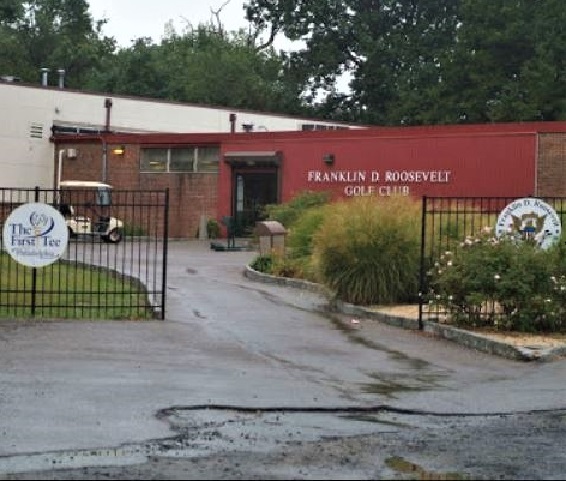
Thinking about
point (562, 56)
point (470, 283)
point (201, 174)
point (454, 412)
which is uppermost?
point (562, 56)

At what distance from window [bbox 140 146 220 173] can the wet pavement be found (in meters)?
24.3

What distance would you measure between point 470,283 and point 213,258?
15.4m

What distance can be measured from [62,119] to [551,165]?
22.8m

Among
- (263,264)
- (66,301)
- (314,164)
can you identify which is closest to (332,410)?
(66,301)

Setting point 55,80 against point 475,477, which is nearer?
point 475,477

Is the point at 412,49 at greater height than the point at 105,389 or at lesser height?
greater

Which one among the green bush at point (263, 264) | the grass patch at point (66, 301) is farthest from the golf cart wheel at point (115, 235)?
the grass patch at point (66, 301)

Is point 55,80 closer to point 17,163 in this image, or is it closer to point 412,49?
point 412,49

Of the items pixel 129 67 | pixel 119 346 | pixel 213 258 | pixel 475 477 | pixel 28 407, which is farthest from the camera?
pixel 129 67

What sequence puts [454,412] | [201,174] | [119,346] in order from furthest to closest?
[201,174] < [119,346] < [454,412]

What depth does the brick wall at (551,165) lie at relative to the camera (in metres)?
32.6

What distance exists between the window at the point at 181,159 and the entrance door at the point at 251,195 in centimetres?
124

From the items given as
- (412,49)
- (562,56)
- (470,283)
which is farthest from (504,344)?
(412,49)

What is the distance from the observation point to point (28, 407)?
29.9 ft
